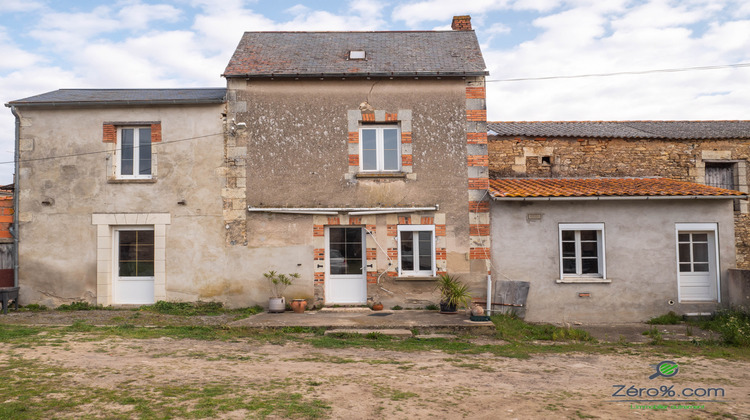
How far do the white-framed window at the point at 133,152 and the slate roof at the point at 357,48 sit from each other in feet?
7.63

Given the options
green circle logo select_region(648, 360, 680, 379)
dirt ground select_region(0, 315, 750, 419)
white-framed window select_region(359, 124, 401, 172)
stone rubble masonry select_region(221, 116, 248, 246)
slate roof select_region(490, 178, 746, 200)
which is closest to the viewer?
dirt ground select_region(0, 315, 750, 419)

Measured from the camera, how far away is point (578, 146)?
44.1 feet

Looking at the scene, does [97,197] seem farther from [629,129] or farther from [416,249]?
[629,129]

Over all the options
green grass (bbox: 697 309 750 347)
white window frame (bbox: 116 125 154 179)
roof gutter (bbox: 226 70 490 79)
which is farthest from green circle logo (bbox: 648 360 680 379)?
white window frame (bbox: 116 125 154 179)

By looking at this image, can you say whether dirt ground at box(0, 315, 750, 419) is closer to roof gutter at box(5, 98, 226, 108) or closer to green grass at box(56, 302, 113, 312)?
green grass at box(56, 302, 113, 312)

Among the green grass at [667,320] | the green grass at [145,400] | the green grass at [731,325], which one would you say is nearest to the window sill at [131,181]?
the green grass at [145,400]

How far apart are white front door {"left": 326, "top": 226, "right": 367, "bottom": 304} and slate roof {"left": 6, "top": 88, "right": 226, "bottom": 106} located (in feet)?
12.4

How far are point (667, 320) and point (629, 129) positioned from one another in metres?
5.93

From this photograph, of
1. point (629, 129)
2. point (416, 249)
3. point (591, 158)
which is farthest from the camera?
point (629, 129)

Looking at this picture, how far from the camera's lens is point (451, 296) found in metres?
10.0

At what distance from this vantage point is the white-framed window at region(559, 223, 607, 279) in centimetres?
1080

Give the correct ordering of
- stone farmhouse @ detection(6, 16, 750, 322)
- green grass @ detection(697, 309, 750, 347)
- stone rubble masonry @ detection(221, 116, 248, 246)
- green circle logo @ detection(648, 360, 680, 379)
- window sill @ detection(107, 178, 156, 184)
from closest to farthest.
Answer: green circle logo @ detection(648, 360, 680, 379)
green grass @ detection(697, 309, 750, 347)
stone farmhouse @ detection(6, 16, 750, 322)
stone rubble masonry @ detection(221, 116, 248, 246)
window sill @ detection(107, 178, 156, 184)

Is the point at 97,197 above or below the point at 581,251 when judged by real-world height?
above

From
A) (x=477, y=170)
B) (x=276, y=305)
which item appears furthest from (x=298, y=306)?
(x=477, y=170)
